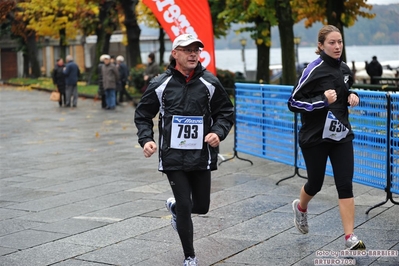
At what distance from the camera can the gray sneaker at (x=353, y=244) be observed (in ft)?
21.5

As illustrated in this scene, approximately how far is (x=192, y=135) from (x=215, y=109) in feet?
1.19

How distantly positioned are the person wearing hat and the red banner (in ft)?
17.1

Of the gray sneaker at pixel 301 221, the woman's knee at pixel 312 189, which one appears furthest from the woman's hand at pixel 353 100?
the gray sneaker at pixel 301 221

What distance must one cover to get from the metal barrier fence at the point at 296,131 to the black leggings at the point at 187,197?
284cm

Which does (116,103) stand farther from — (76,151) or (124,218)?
(124,218)

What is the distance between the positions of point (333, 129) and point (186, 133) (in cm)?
130

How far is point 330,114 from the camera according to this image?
6.90 metres

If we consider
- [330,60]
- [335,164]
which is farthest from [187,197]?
[330,60]

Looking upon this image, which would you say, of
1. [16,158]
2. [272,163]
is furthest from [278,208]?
[16,158]

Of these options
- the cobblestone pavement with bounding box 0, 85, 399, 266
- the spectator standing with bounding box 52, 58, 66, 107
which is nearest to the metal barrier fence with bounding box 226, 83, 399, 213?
the cobblestone pavement with bounding box 0, 85, 399, 266

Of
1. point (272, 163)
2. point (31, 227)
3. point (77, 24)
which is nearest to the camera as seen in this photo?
point (31, 227)

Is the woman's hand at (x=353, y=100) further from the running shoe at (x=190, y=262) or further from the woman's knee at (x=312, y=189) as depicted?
the running shoe at (x=190, y=262)

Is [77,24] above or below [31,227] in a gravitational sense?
above

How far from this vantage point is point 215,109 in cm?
664
